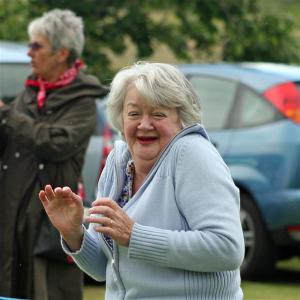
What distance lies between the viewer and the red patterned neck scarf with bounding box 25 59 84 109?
6340 mm

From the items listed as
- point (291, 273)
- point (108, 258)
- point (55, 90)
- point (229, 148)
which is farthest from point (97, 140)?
point (108, 258)

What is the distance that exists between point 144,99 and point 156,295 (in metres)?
0.64

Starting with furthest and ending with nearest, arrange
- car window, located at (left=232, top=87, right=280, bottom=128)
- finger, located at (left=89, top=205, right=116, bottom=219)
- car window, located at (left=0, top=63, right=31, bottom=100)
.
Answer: car window, located at (left=232, top=87, right=280, bottom=128), car window, located at (left=0, top=63, right=31, bottom=100), finger, located at (left=89, top=205, right=116, bottom=219)

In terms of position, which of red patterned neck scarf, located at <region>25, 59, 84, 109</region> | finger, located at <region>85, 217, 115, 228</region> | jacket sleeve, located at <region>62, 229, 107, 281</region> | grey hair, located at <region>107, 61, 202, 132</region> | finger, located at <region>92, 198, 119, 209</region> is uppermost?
grey hair, located at <region>107, 61, 202, 132</region>

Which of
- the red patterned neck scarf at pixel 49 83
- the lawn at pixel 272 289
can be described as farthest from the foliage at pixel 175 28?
the red patterned neck scarf at pixel 49 83

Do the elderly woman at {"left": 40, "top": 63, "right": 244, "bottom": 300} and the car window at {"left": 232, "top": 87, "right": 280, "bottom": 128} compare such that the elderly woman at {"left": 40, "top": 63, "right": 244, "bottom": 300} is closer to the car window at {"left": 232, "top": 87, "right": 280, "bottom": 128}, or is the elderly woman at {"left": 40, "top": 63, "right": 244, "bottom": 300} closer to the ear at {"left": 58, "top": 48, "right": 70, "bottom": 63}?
the ear at {"left": 58, "top": 48, "right": 70, "bottom": 63}

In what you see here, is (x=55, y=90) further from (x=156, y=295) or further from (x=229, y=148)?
(x=229, y=148)

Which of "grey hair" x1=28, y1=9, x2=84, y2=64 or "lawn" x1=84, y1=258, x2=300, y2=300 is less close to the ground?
"grey hair" x1=28, y1=9, x2=84, y2=64

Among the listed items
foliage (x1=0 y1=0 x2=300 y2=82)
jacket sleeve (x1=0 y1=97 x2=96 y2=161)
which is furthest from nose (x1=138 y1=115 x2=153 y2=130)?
foliage (x1=0 y1=0 x2=300 y2=82)

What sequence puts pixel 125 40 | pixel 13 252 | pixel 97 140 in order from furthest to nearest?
pixel 125 40
pixel 97 140
pixel 13 252

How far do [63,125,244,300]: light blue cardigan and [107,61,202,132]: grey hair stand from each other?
9cm

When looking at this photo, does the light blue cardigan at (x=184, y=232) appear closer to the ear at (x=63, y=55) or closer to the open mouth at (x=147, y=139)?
the open mouth at (x=147, y=139)

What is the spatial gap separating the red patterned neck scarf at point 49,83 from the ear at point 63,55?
7 cm

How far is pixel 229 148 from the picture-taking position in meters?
9.64
